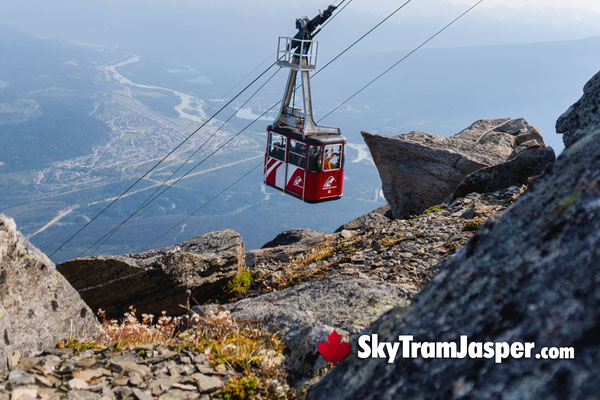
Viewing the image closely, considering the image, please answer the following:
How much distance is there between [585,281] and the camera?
8.38 feet

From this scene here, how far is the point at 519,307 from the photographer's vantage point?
2.79 m

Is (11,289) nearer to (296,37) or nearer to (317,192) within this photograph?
(317,192)

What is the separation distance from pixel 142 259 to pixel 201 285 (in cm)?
179

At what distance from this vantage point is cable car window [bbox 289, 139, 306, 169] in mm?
21453

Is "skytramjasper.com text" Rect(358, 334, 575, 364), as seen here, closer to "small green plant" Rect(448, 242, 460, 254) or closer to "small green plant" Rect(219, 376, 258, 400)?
"small green plant" Rect(219, 376, 258, 400)

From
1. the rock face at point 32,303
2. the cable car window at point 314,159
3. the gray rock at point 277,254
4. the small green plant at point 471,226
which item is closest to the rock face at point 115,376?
the rock face at point 32,303

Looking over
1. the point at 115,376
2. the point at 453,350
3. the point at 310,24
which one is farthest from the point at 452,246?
the point at 310,24

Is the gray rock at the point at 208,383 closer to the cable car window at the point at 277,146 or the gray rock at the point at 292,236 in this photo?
the cable car window at the point at 277,146

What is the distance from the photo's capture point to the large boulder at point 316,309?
241 inches

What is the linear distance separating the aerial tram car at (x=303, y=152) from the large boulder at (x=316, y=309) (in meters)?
11.5

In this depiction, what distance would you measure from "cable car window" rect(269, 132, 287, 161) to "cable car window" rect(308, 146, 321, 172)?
152 cm

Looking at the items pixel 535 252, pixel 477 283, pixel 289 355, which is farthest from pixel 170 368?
pixel 535 252

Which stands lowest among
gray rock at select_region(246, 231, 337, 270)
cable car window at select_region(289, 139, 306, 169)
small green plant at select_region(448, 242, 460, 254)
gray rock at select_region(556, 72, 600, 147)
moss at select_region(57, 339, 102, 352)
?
gray rock at select_region(246, 231, 337, 270)

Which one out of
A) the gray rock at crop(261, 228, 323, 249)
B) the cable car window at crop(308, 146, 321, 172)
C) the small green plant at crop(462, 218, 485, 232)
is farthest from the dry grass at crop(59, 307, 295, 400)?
the gray rock at crop(261, 228, 323, 249)
